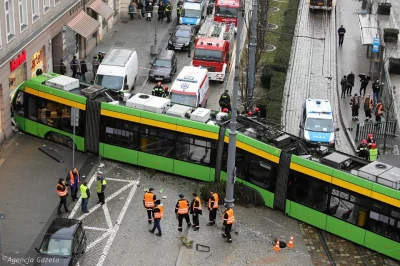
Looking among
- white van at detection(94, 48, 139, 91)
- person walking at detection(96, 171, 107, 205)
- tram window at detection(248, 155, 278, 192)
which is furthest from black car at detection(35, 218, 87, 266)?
white van at detection(94, 48, 139, 91)

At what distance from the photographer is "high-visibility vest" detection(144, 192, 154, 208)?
27.6 metres

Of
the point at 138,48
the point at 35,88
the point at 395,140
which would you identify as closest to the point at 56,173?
the point at 35,88

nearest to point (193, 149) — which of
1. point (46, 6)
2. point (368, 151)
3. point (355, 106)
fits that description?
point (368, 151)

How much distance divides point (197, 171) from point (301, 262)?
6.68m

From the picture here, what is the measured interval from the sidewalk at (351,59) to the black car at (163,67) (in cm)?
956

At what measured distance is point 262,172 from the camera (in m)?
29.7

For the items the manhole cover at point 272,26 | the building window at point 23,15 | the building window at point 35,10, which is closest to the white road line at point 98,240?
the building window at point 23,15

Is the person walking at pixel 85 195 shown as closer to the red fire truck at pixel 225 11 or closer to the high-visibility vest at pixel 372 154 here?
the high-visibility vest at pixel 372 154

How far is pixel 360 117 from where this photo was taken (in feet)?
135

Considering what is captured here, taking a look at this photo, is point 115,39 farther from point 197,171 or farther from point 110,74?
point 197,171

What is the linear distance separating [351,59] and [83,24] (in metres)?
17.4

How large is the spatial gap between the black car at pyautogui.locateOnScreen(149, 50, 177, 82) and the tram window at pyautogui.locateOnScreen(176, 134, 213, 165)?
1329 centimetres

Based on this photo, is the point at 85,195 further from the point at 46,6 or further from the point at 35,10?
the point at 46,6

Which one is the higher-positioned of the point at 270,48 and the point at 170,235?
the point at 270,48
